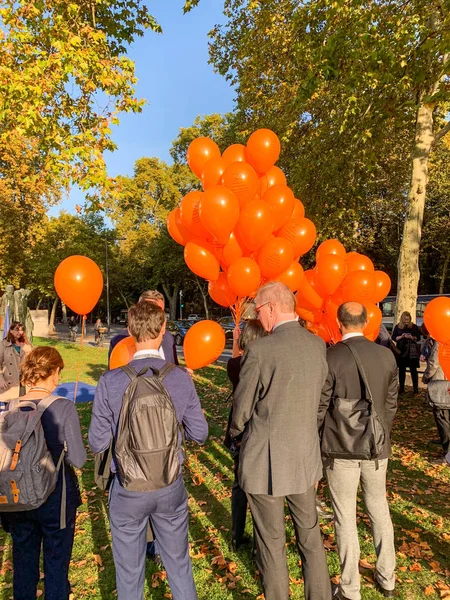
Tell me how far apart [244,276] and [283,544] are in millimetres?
2456

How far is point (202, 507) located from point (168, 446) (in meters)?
2.47

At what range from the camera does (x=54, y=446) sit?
239 centimetres

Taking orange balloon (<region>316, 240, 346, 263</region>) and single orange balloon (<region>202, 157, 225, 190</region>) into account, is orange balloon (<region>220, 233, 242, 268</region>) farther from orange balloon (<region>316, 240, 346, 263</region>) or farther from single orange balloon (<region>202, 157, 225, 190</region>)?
orange balloon (<region>316, 240, 346, 263</region>)

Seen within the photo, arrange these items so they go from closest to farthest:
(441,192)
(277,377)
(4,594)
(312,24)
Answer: (277,377), (4,594), (312,24), (441,192)

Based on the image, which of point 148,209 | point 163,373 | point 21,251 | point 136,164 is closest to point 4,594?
point 163,373

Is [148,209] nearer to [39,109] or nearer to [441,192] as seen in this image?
[441,192]

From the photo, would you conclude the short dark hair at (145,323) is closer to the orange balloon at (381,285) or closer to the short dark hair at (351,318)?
the short dark hair at (351,318)

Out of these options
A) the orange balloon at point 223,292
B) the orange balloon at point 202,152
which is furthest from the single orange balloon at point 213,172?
the orange balloon at point 223,292

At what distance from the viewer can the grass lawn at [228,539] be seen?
9.84ft

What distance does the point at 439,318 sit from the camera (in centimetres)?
385

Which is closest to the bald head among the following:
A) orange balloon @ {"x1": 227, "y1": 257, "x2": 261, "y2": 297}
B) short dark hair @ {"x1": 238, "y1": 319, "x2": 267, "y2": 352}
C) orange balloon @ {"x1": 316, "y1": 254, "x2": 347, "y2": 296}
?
short dark hair @ {"x1": 238, "y1": 319, "x2": 267, "y2": 352}

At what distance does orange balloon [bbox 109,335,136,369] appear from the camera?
350cm

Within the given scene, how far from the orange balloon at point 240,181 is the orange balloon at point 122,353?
191 centimetres

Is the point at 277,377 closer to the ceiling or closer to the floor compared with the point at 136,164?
closer to the floor
